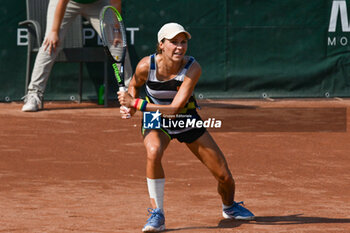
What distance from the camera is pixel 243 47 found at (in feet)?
41.8

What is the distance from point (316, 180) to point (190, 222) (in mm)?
1871

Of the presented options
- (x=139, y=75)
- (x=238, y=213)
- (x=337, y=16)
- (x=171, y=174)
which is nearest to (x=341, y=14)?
(x=337, y=16)

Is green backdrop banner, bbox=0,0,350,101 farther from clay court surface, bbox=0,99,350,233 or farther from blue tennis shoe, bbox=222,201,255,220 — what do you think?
blue tennis shoe, bbox=222,201,255,220

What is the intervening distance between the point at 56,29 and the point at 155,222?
6338 millimetres

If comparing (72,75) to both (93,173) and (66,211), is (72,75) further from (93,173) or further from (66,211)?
(66,211)

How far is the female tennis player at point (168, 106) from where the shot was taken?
511 cm

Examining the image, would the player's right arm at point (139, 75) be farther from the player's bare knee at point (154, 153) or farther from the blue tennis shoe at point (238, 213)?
the blue tennis shoe at point (238, 213)

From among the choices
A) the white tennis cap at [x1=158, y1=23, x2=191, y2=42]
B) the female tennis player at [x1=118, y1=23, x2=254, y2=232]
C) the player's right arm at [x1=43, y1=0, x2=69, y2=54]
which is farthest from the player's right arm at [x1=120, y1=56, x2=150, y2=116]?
the player's right arm at [x1=43, y1=0, x2=69, y2=54]

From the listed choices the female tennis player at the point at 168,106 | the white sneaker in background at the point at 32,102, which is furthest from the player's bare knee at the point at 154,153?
the white sneaker in background at the point at 32,102

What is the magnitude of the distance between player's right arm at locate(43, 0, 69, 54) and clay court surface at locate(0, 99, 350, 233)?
3.03 ft

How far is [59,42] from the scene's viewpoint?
11.1 meters

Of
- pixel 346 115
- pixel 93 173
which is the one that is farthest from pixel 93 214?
pixel 346 115

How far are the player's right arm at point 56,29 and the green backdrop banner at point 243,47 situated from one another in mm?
1162

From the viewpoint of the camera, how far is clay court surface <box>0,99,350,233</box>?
546 centimetres
